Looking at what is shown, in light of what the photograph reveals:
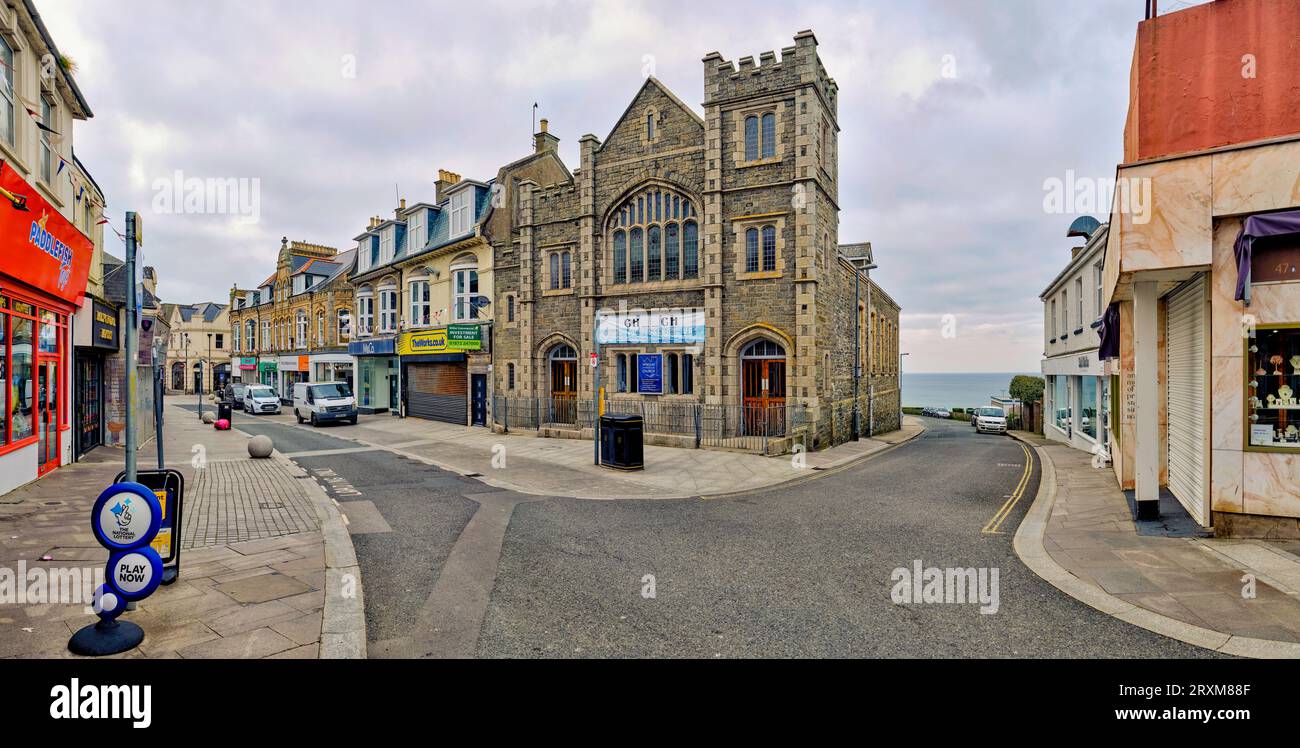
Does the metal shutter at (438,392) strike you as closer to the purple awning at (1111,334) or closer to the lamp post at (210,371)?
the purple awning at (1111,334)

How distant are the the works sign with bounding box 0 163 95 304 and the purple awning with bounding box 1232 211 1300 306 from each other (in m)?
16.2

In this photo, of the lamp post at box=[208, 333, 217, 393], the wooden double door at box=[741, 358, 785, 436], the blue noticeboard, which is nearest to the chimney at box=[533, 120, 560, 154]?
the blue noticeboard

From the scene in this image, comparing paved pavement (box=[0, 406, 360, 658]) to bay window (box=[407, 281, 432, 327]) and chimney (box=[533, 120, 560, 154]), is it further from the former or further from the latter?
chimney (box=[533, 120, 560, 154])

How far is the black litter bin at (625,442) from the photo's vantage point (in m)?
14.4

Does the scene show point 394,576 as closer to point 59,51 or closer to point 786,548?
point 786,548

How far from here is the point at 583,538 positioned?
838cm

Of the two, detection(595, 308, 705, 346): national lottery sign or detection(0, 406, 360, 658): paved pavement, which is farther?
detection(595, 308, 705, 346): national lottery sign

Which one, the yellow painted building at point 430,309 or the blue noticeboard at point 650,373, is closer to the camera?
the blue noticeboard at point 650,373

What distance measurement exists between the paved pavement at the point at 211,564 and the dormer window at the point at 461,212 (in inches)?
668

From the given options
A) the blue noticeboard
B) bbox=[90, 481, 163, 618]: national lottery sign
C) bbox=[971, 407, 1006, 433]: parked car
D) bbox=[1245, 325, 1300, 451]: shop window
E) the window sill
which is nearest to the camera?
bbox=[90, 481, 163, 618]: national lottery sign

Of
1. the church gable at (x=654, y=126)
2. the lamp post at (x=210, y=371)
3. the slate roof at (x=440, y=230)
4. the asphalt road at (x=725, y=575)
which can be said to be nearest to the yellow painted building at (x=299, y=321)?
the slate roof at (x=440, y=230)

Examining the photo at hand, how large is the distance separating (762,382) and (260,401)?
31.3m

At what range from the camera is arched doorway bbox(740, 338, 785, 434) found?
1856 cm

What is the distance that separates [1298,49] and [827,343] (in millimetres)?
12503
